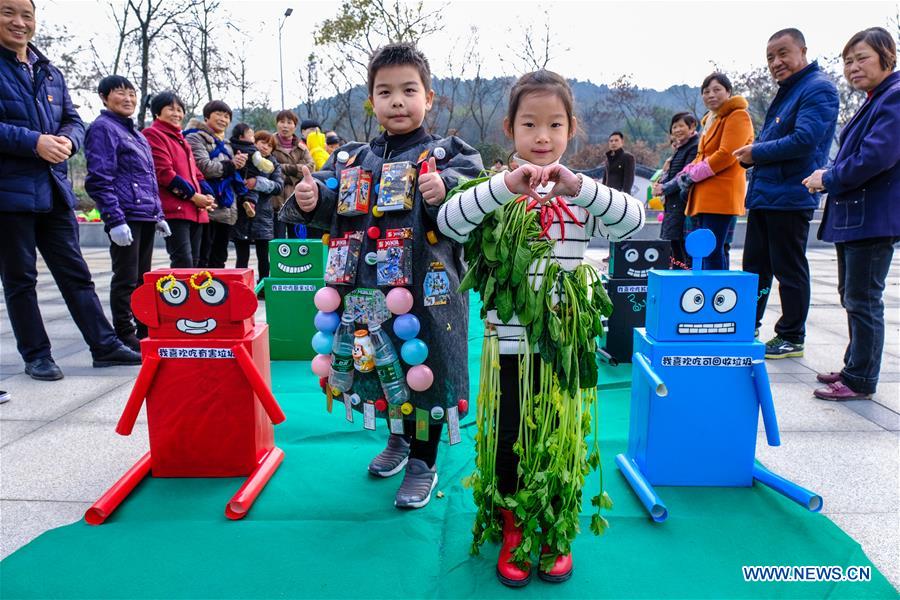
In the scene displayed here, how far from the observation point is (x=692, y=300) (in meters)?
2.17

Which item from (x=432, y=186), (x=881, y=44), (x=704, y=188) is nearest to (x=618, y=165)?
(x=704, y=188)

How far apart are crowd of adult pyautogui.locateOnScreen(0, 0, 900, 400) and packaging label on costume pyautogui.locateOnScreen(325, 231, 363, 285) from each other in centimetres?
226

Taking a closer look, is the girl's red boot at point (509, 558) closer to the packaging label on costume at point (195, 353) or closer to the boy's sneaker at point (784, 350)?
the packaging label on costume at point (195, 353)

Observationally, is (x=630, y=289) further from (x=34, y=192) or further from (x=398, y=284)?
(x=34, y=192)

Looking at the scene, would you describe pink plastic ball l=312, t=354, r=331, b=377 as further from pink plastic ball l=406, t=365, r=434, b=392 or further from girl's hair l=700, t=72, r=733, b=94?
girl's hair l=700, t=72, r=733, b=94

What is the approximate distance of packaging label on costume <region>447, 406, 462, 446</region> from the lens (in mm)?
2100

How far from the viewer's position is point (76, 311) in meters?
3.77

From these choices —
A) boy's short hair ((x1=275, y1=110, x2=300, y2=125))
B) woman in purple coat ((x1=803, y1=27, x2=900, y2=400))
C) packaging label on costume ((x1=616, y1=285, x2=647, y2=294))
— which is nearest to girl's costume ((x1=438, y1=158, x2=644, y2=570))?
woman in purple coat ((x1=803, y1=27, x2=900, y2=400))

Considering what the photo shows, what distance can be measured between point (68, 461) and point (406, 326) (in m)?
1.68

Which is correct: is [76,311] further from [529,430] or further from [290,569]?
[529,430]

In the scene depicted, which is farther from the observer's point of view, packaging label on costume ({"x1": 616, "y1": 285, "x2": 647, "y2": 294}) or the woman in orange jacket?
the woman in orange jacket

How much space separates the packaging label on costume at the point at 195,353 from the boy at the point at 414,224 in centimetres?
52

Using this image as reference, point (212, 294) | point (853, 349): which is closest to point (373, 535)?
point (212, 294)

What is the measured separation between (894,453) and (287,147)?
6028 mm
